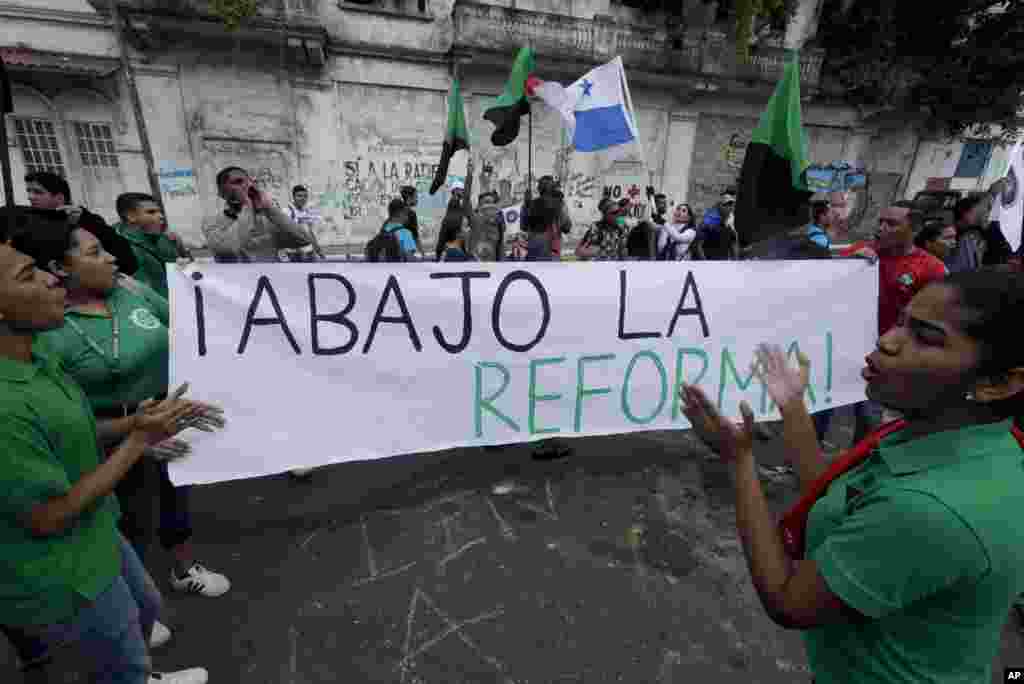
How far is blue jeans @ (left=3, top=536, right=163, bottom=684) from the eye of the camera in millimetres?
1304

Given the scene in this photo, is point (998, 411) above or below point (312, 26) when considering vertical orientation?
below

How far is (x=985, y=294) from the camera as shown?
0.90 metres

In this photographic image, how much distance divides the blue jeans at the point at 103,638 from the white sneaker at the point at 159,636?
2.47 ft

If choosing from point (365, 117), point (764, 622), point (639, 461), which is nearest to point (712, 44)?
point (365, 117)

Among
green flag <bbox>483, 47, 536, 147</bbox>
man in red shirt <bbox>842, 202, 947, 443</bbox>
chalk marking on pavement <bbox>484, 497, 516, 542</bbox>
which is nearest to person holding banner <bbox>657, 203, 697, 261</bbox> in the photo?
green flag <bbox>483, 47, 536, 147</bbox>

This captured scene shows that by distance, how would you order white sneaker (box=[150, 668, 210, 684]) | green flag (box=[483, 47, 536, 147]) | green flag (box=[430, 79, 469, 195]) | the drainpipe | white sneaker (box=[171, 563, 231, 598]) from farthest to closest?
the drainpipe
green flag (box=[430, 79, 469, 195])
green flag (box=[483, 47, 536, 147])
white sneaker (box=[171, 563, 231, 598])
white sneaker (box=[150, 668, 210, 684])

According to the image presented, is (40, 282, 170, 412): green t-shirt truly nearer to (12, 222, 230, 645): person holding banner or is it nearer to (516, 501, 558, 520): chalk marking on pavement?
(12, 222, 230, 645): person holding banner

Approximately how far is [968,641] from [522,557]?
1.95m

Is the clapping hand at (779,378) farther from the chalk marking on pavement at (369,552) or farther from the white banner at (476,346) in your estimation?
the chalk marking on pavement at (369,552)

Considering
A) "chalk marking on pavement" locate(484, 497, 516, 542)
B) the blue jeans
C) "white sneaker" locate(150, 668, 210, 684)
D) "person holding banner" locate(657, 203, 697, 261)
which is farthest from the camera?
"person holding banner" locate(657, 203, 697, 261)

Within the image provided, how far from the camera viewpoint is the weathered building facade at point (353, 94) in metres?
9.99

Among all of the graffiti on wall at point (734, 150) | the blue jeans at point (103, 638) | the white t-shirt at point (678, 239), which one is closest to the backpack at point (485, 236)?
the white t-shirt at point (678, 239)

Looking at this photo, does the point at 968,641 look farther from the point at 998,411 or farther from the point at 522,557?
the point at 522,557

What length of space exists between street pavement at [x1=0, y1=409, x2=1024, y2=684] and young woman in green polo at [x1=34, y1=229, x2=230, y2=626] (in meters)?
0.51
